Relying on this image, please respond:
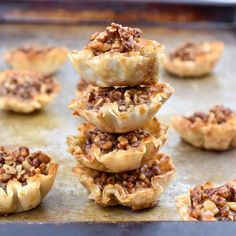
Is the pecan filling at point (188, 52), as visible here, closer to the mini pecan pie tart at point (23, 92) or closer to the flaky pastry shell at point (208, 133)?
the mini pecan pie tart at point (23, 92)

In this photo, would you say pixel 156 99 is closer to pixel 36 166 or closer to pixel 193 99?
pixel 36 166

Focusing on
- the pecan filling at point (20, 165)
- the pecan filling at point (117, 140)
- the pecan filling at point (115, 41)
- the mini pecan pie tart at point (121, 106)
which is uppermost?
the pecan filling at point (115, 41)

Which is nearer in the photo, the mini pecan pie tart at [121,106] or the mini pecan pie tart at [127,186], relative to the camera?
the mini pecan pie tart at [121,106]

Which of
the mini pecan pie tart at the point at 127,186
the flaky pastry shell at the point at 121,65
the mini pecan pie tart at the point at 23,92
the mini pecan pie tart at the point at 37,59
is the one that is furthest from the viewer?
the mini pecan pie tart at the point at 37,59

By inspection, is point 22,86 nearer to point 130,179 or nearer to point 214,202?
point 130,179

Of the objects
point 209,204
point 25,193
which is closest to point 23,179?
point 25,193

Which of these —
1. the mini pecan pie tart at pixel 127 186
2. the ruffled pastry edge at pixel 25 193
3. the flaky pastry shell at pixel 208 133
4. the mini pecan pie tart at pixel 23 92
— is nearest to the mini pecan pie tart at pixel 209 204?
the mini pecan pie tart at pixel 127 186
